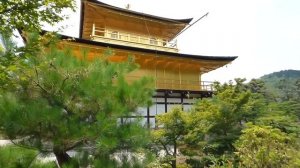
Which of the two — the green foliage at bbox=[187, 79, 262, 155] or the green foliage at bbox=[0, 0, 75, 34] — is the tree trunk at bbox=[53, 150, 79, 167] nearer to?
the green foliage at bbox=[0, 0, 75, 34]

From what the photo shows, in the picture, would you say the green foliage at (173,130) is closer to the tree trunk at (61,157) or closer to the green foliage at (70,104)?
the green foliage at (70,104)

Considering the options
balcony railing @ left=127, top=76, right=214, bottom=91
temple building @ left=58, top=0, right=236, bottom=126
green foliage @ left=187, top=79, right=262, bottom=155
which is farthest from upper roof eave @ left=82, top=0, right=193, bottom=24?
green foliage @ left=187, top=79, right=262, bottom=155

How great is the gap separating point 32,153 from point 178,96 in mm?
14043

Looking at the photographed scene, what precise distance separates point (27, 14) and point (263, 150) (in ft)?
22.3

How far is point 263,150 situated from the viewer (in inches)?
303

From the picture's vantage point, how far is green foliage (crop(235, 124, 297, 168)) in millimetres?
7668

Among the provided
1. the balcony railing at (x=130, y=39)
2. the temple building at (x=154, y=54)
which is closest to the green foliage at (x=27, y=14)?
the temple building at (x=154, y=54)

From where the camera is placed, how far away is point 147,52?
16.2m

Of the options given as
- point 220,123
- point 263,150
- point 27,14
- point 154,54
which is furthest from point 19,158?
point 154,54

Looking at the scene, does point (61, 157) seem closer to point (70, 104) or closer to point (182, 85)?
point (70, 104)

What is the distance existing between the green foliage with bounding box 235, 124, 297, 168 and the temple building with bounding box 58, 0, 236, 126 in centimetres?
806

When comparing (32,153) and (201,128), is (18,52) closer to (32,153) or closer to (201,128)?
(32,153)

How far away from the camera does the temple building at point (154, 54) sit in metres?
16.6

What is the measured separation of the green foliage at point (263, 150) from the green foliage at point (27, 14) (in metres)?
6.36
